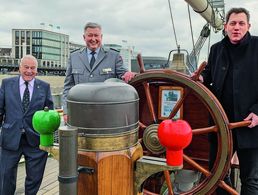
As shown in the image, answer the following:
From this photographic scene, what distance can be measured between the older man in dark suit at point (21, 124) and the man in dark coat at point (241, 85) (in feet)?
3.75

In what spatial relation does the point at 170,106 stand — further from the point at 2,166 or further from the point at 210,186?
the point at 2,166

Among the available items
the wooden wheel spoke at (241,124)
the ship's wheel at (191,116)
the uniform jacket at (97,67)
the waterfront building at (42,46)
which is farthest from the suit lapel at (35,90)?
the waterfront building at (42,46)

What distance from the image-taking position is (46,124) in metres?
1.62

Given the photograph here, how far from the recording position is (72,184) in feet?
4.27

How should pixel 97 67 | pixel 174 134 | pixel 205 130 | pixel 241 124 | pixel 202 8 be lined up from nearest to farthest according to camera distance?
pixel 174 134
pixel 241 124
pixel 205 130
pixel 97 67
pixel 202 8

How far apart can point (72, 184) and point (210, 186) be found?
93 cm

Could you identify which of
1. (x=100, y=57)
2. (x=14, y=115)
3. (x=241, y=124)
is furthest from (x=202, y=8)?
(x=241, y=124)

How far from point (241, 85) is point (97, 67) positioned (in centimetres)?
98

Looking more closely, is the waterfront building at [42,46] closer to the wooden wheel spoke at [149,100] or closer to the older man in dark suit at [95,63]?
the older man in dark suit at [95,63]

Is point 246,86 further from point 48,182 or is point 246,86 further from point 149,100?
point 48,182

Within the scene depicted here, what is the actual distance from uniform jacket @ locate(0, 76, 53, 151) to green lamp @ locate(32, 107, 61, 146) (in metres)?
0.91

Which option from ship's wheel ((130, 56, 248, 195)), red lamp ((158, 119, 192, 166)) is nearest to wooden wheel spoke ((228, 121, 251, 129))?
ship's wheel ((130, 56, 248, 195))

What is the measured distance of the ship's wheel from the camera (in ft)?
6.24

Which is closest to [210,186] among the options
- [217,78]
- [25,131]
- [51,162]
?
[217,78]
